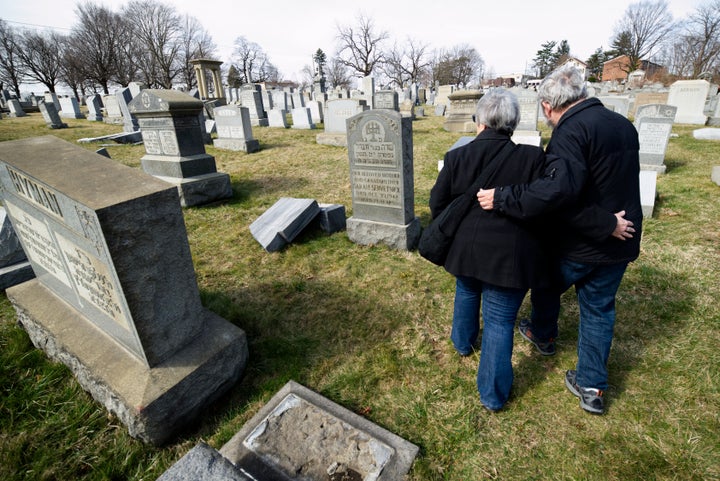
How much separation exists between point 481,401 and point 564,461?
50cm

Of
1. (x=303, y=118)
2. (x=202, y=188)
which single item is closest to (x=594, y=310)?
(x=202, y=188)

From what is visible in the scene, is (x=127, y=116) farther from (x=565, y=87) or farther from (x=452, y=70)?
(x=452, y=70)

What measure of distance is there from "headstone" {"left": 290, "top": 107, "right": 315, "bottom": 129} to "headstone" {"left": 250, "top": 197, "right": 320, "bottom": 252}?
1051cm

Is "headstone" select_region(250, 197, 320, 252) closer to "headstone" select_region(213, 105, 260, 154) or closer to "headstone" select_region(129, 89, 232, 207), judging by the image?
"headstone" select_region(129, 89, 232, 207)

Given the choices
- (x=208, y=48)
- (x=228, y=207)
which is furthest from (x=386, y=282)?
(x=208, y=48)

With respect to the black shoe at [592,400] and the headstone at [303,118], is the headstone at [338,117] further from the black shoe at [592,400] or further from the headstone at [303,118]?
the black shoe at [592,400]

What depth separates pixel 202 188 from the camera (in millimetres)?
6066

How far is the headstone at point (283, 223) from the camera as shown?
4.38 m

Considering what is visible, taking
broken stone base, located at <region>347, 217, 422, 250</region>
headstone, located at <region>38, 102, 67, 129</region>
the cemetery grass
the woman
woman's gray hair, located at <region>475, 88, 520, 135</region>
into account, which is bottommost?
the cemetery grass

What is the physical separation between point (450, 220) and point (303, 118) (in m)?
13.7

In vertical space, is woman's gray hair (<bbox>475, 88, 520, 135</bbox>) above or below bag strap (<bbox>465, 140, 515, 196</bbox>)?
above

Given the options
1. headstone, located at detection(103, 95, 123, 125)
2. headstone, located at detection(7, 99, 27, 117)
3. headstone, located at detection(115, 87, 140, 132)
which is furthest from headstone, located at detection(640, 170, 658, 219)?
headstone, located at detection(7, 99, 27, 117)

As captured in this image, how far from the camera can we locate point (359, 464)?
1832 mm

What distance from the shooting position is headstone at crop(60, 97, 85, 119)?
19750 mm
